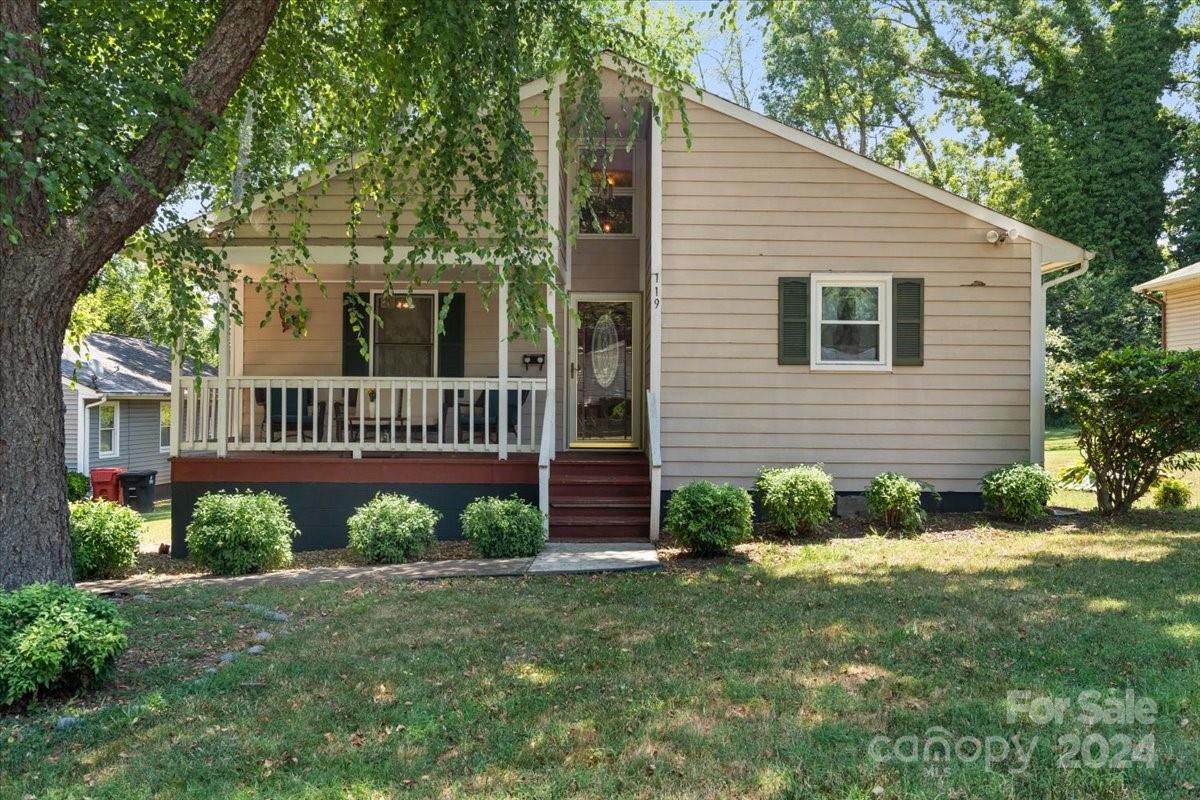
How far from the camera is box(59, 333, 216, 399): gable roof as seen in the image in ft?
58.0

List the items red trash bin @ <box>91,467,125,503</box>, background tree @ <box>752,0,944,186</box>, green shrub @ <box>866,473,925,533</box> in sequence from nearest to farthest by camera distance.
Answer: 1. green shrub @ <box>866,473,925,533</box>
2. red trash bin @ <box>91,467,125,503</box>
3. background tree @ <box>752,0,944,186</box>

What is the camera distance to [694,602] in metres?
5.54

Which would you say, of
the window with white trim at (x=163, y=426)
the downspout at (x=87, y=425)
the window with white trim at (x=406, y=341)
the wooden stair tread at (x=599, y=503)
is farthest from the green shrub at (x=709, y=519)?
the window with white trim at (x=163, y=426)

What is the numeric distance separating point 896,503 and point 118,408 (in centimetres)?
1892

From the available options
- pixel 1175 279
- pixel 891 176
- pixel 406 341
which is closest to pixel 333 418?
pixel 406 341

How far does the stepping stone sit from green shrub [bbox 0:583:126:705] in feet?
11.3

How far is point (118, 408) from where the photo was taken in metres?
19.4

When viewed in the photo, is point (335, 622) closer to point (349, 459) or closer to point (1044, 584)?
point (349, 459)

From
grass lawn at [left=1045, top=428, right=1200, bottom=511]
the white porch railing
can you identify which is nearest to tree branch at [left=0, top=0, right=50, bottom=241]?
the white porch railing

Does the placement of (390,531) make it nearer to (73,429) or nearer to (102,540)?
(102,540)

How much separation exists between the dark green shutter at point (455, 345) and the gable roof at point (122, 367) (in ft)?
29.2

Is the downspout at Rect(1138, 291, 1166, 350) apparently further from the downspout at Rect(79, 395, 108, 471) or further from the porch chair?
the downspout at Rect(79, 395, 108, 471)

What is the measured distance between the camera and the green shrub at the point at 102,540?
23.7 ft

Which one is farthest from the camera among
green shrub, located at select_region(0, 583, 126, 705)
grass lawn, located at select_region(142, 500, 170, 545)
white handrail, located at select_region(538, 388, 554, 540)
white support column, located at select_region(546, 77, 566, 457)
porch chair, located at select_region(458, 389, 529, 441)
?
grass lawn, located at select_region(142, 500, 170, 545)
